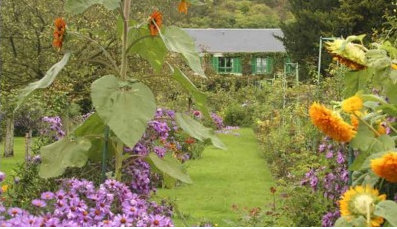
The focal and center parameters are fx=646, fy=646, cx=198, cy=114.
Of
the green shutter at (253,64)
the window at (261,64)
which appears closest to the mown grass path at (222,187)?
the green shutter at (253,64)

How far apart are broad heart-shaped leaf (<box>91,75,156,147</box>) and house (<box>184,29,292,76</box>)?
30.6 m

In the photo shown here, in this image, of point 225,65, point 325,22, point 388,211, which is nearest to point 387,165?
point 388,211

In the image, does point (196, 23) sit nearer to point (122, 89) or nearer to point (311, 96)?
point (311, 96)

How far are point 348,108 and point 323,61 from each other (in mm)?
16817

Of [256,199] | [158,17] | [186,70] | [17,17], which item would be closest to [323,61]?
[186,70]

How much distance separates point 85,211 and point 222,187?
23.3ft

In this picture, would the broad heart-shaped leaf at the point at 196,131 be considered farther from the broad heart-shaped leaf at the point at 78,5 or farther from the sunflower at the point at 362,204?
the sunflower at the point at 362,204

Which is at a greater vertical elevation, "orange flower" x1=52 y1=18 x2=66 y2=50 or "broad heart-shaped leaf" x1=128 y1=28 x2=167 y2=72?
"orange flower" x1=52 y1=18 x2=66 y2=50

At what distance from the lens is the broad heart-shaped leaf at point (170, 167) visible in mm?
2191

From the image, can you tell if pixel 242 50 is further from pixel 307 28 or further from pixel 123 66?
pixel 123 66

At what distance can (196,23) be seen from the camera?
40.0 m

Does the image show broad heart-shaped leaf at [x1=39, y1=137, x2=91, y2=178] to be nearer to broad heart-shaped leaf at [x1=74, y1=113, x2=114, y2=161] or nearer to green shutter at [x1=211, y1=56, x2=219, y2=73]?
broad heart-shaped leaf at [x1=74, y1=113, x2=114, y2=161]

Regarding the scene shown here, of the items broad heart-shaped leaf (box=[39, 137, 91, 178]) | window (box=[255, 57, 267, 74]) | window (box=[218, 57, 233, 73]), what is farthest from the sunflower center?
window (box=[218, 57, 233, 73])

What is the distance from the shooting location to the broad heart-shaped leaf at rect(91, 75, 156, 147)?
1933 millimetres
